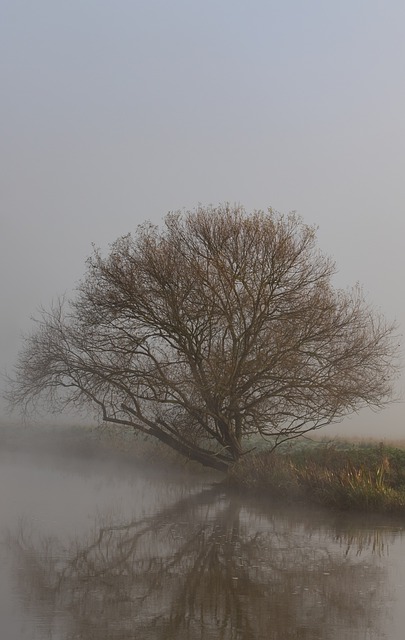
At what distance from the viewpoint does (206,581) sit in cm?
1138

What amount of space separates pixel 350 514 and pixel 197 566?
7.05 meters

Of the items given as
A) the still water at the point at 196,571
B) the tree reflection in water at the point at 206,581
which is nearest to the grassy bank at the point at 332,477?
the still water at the point at 196,571

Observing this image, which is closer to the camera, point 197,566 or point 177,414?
point 197,566

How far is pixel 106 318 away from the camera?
2767 centimetres

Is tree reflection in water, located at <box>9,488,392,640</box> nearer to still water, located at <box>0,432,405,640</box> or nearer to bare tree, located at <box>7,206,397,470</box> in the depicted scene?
still water, located at <box>0,432,405,640</box>

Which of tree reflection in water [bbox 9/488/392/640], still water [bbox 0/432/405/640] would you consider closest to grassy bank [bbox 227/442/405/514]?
still water [bbox 0/432/405/640]

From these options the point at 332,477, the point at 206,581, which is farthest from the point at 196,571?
the point at 332,477

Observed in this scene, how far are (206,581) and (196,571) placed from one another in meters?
0.74

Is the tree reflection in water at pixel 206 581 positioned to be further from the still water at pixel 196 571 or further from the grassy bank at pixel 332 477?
the grassy bank at pixel 332 477

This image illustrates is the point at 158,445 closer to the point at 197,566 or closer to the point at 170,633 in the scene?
the point at 197,566

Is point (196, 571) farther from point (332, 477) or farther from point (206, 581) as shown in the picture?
point (332, 477)

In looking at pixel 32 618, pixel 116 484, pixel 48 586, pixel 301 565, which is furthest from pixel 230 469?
pixel 32 618

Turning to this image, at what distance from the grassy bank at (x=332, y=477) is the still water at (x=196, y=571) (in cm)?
65

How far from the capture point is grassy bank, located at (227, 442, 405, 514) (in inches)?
744
